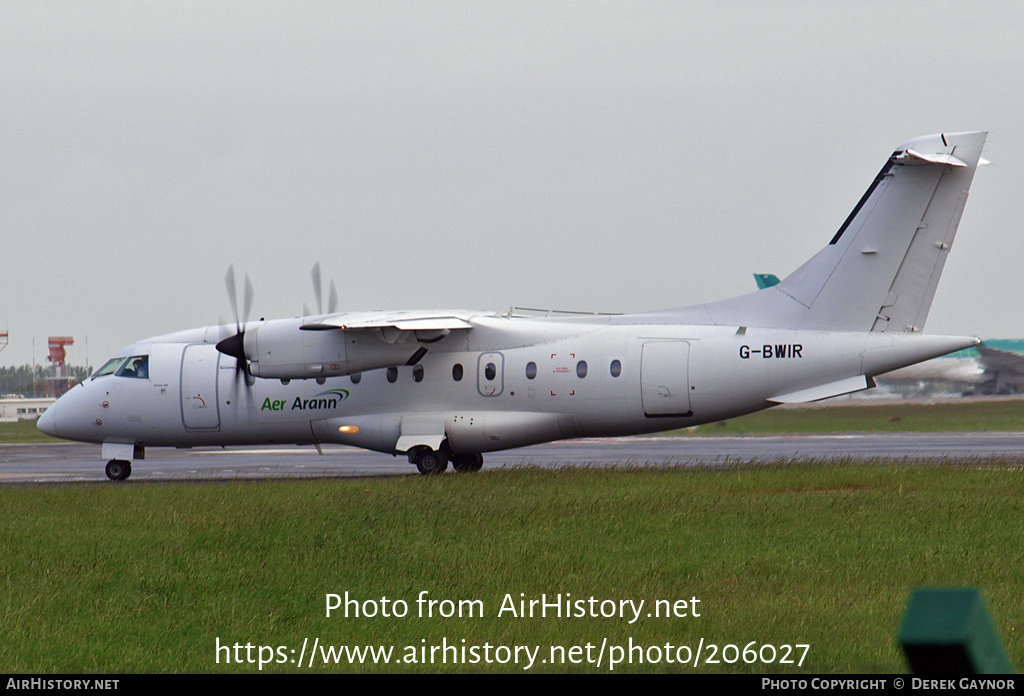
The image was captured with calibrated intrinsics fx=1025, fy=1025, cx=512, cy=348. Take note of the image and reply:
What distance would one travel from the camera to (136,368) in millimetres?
27484

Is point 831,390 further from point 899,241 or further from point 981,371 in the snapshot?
point 981,371

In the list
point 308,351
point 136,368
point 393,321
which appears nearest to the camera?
point 393,321

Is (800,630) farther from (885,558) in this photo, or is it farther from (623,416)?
(623,416)

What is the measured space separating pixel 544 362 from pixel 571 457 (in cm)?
973

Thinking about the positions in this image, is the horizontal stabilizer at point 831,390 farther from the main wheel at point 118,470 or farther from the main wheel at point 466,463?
the main wheel at point 118,470

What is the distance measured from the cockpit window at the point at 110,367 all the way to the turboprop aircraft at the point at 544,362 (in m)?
0.07

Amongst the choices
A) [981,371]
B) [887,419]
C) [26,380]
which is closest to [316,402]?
[887,419]

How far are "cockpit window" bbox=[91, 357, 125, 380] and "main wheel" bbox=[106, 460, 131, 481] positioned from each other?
241 cm

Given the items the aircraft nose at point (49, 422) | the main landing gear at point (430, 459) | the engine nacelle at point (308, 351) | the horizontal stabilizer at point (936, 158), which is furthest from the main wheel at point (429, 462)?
the horizontal stabilizer at point (936, 158)

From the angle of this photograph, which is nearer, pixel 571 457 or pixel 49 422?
pixel 49 422

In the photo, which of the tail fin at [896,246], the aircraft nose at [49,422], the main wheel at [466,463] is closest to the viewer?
the tail fin at [896,246]

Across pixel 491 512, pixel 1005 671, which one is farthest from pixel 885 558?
pixel 1005 671

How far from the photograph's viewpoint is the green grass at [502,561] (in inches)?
350
